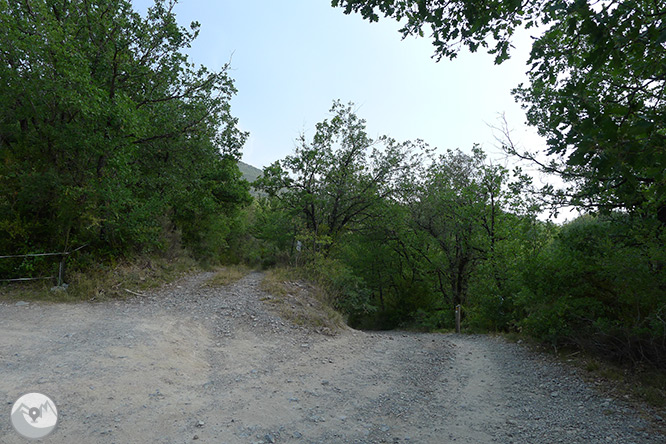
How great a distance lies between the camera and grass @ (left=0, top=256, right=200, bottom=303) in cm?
865

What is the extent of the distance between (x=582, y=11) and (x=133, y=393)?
555 centimetres

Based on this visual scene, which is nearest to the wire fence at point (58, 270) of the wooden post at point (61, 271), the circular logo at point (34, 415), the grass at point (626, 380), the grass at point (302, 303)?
the wooden post at point (61, 271)

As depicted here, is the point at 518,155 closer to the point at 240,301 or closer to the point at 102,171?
the point at 240,301

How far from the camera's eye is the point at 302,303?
32.0 ft

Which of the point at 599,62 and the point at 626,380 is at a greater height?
the point at 599,62

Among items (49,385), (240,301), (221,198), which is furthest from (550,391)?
(221,198)

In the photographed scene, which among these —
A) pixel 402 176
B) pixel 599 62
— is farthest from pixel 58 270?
pixel 402 176

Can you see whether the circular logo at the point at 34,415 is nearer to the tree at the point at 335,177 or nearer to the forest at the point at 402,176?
the forest at the point at 402,176

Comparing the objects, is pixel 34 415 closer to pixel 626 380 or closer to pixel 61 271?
pixel 626 380

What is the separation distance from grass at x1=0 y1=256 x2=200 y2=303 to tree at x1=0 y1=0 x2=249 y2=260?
3.30 ft

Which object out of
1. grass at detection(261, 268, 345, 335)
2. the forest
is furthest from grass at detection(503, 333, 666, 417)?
grass at detection(261, 268, 345, 335)

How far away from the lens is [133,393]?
13.6 ft

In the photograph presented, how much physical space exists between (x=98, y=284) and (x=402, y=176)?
46.1 ft

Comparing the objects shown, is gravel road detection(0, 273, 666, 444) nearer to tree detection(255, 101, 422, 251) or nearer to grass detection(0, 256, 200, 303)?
grass detection(0, 256, 200, 303)
